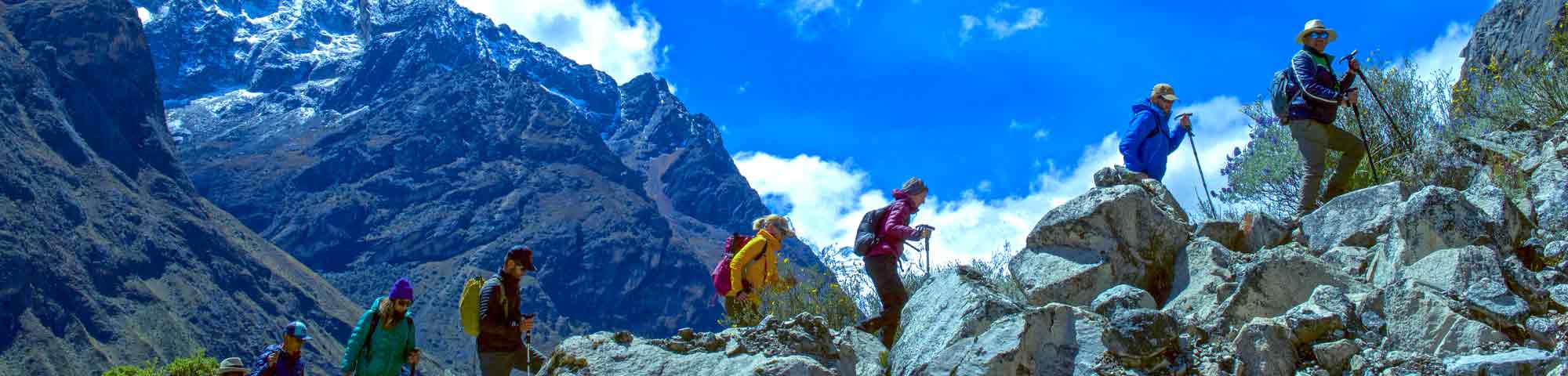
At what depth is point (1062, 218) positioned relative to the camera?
291 inches

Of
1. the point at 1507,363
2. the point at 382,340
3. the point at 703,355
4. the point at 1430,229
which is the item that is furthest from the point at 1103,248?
the point at 382,340

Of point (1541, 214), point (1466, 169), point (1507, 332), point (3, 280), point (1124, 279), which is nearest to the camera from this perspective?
point (1507, 332)

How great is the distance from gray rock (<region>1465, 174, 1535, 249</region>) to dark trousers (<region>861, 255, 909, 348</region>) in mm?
3383

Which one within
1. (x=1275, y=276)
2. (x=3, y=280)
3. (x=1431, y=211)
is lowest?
(x=1275, y=276)

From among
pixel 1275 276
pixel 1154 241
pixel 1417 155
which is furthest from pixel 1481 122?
pixel 1275 276

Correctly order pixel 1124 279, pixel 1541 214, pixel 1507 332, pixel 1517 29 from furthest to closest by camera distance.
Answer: pixel 1517 29 → pixel 1124 279 → pixel 1541 214 → pixel 1507 332

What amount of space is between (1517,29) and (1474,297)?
12583 mm

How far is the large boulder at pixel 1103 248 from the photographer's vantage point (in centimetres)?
709

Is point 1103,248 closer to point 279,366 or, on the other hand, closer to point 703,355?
point 703,355

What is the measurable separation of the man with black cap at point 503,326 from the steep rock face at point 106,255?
415 feet

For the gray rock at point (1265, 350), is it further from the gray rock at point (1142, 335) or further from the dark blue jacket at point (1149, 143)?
the dark blue jacket at point (1149, 143)

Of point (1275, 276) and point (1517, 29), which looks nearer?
point (1275, 276)

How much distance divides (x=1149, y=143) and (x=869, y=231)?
2480 mm

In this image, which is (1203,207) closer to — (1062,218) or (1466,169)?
(1466,169)
